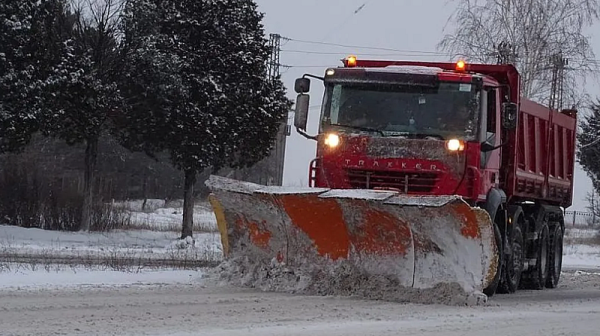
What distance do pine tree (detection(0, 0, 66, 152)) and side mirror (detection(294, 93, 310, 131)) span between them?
43.1 feet

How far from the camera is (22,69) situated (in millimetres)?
24641

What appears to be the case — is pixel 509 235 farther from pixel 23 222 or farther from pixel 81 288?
pixel 23 222

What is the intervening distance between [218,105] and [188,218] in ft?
11.9

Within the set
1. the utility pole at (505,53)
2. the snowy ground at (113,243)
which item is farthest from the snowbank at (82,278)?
the utility pole at (505,53)

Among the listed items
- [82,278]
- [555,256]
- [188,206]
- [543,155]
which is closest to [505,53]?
[188,206]

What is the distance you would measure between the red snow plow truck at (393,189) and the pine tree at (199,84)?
14369 mm

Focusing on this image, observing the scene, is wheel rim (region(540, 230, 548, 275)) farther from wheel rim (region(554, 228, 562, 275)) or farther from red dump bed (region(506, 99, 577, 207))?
red dump bed (region(506, 99, 577, 207))

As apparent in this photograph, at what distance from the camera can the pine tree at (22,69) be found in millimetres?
24297

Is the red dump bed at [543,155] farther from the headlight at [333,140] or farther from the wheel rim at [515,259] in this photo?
the headlight at [333,140]

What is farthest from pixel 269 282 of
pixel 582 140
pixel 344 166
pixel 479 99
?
pixel 582 140

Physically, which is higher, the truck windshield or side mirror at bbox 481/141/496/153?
the truck windshield

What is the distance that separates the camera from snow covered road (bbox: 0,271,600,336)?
845 centimetres

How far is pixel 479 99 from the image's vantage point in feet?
39.9

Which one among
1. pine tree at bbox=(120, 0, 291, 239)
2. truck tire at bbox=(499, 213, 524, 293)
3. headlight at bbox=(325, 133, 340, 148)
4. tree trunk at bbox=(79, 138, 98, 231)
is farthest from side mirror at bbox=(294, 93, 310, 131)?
tree trunk at bbox=(79, 138, 98, 231)
